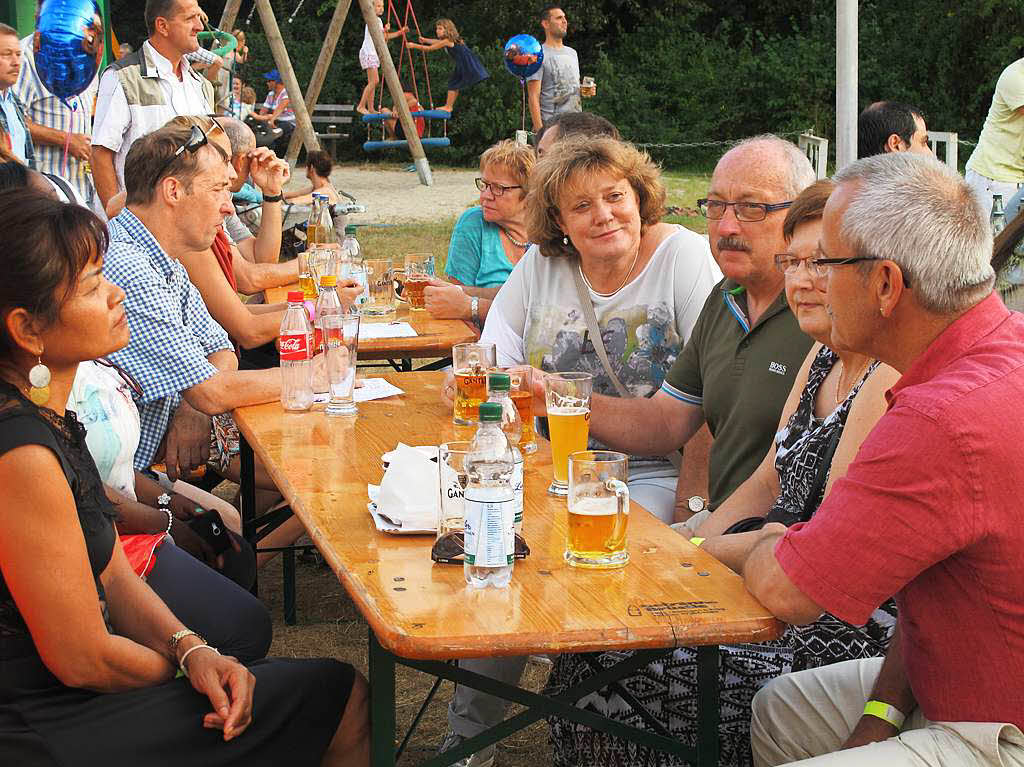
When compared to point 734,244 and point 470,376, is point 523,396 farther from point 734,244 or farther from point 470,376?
point 734,244

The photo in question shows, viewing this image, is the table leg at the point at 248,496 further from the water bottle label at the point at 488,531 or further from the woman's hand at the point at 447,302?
the water bottle label at the point at 488,531

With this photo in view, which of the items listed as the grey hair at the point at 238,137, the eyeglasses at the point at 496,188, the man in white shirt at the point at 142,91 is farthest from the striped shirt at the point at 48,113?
the eyeglasses at the point at 496,188

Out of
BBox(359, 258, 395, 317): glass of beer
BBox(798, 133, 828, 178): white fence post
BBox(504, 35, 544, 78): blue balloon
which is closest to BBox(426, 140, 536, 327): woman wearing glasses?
BBox(359, 258, 395, 317): glass of beer

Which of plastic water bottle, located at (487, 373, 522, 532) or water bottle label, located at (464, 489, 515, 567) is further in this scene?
plastic water bottle, located at (487, 373, 522, 532)

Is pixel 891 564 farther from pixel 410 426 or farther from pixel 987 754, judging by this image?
pixel 410 426

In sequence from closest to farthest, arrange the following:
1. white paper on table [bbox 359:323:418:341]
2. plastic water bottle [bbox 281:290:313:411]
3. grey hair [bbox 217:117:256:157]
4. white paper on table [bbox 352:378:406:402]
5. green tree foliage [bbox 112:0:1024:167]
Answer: plastic water bottle [bbox 281:290:313:411] < white paper on table [bbox 352:378:406:402] < white paper on table [bbox 359:323:418:341] < grey hair [bbox 217:117:256:157] < green tree foliage [bbox 112:0:1024:167]

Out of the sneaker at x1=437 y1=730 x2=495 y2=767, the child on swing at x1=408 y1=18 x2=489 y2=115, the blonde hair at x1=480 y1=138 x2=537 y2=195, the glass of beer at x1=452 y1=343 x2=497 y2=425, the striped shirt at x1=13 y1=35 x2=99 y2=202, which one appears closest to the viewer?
the glass of beer at x1=452 y1=343 x2=497 y2=425

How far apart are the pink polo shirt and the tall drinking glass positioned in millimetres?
1467

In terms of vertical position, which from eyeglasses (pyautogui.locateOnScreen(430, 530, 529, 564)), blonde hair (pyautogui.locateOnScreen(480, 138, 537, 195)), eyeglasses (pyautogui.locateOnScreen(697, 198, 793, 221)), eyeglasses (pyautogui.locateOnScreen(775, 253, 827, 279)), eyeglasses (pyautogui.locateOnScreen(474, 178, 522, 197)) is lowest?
eyeglasses (pyautogui.locateOnScreen(430, 530, 529, 564))

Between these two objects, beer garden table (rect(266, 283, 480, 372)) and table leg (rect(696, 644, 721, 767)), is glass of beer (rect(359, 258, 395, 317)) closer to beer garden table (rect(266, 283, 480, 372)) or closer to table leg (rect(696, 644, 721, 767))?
beer garden table (rect(266, 283, 480, 372))

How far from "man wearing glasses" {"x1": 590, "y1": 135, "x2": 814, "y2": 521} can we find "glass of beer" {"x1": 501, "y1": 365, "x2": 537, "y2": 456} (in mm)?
425

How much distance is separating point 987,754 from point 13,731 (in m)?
1.49

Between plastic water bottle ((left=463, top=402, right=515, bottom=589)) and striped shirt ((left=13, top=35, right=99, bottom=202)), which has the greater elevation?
striped shirt ((left=13, top=35, right=99, bottom=202))

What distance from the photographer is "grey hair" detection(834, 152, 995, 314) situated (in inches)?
68.9
